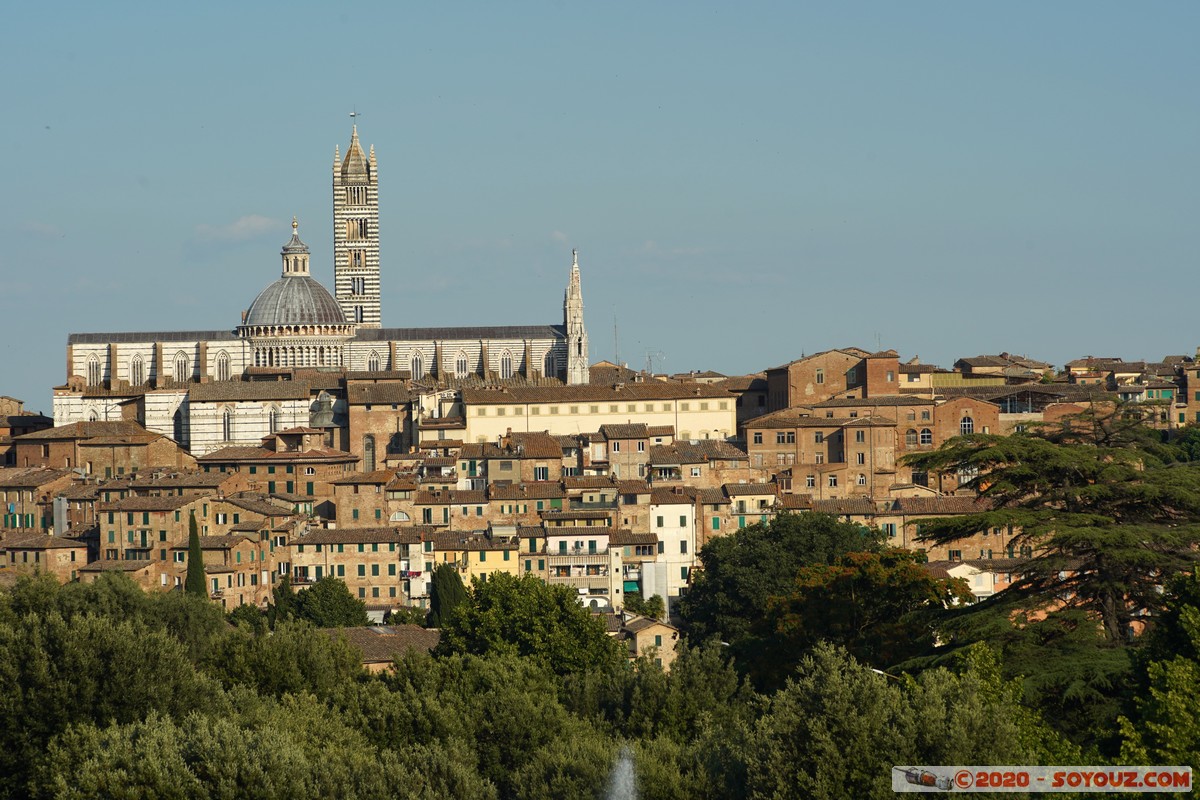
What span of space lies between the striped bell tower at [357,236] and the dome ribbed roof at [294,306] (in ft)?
20.9

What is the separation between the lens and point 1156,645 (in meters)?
26.3

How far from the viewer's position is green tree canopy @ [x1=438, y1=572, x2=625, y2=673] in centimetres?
4381

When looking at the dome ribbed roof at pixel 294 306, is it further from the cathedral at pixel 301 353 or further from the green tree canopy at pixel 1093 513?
the green tree canopy at pixel 1093 513

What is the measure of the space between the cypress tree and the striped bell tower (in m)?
53.7

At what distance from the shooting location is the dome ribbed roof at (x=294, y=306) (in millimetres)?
102938

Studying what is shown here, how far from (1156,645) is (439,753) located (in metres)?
8.74

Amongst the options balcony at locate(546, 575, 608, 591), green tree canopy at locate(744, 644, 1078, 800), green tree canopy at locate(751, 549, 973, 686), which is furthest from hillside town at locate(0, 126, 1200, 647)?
green tree canopy at locate(744, 644, 1078, 800)

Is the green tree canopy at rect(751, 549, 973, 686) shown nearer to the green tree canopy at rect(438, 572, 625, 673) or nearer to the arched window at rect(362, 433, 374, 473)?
the green tree canopy at rect(438, 572, 625, 673)

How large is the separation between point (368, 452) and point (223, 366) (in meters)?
23.5

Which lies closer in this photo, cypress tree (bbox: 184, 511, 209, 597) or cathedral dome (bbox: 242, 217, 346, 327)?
cypress tree (bbox: 184, 511, 209, 597)

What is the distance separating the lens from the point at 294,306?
104m

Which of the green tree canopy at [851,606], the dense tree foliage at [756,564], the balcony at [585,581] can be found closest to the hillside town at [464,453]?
the balcony at [585,581]

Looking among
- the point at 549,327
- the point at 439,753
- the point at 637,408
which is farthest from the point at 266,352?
the point at 439,753

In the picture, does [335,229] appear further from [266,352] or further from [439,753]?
[439,753]
